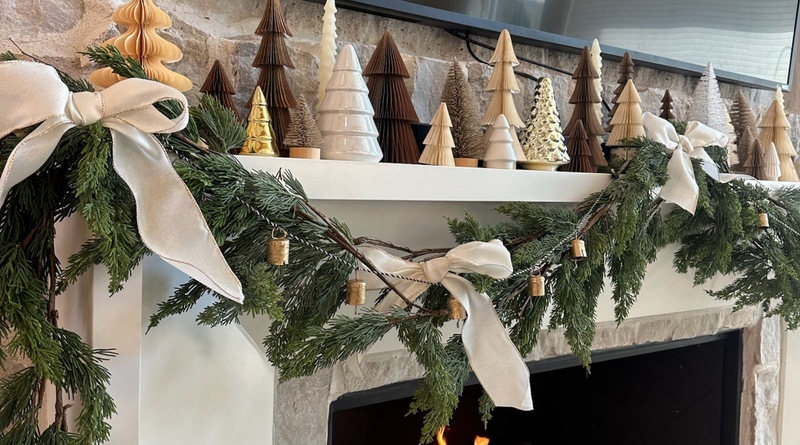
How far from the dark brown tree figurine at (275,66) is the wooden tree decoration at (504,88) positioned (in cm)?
32

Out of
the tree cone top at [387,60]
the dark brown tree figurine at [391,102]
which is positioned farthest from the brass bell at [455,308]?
the tree cone top at [387,60]

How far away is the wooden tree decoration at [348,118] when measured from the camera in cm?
71

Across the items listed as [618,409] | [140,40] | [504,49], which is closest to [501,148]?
[504,49]

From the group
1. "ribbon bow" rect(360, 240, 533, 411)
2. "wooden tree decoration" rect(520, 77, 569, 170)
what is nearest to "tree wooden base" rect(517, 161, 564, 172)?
"wooden tree decoration" rect(520, 77, 569, 170)

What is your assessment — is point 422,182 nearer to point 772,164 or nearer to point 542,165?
point 542,165

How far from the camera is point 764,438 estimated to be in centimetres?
145

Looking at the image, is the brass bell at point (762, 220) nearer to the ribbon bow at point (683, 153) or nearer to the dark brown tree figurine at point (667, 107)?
the ribbon bow at point (683, 153)

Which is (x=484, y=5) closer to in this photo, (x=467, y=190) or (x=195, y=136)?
(x=467, y=190)

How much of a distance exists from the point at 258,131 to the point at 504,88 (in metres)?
0.40

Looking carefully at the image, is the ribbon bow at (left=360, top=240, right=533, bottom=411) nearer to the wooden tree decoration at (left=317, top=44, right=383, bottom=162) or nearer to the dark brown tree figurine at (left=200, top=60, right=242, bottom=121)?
the wooden tree decoration at (left=317, top=44, right=383, bottom=162)

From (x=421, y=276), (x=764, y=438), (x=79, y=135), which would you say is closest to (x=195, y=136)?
(x=79, y=135)

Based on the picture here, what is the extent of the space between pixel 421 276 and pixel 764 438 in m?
1.27

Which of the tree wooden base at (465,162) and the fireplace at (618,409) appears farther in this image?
the fireplace at (618,409)

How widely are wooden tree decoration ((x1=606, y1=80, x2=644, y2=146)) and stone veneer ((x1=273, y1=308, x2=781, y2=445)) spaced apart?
39 centimetres
